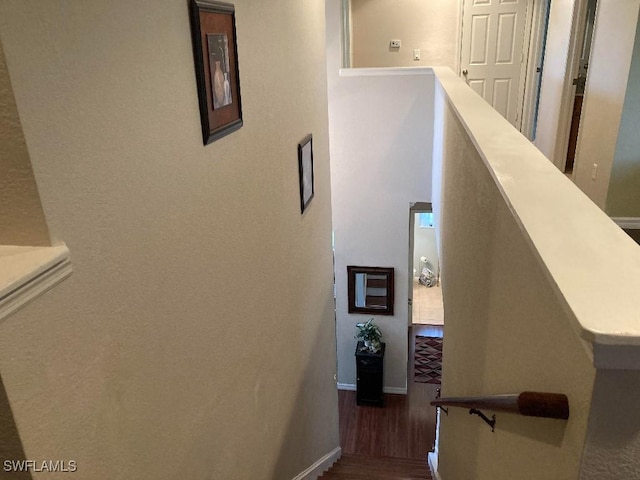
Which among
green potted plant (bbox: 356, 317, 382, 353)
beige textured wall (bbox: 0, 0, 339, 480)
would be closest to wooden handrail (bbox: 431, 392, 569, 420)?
beige textured wall (bbox: 0, 0, 339, 480)

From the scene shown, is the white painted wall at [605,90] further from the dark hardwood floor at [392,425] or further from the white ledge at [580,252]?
the dark hardwood floor at [392,425]

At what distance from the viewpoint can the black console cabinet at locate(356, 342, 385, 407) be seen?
6.35 meters

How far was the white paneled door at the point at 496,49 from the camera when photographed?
6555 millimetres

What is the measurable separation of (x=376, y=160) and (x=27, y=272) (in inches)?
198

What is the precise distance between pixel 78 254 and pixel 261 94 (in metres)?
1.43

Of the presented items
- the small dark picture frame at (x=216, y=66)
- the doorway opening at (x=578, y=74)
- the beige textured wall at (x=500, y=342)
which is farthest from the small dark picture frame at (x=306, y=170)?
the doorway opening at (x=578, y=74)

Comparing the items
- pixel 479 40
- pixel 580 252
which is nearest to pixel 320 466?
pixel 580 252

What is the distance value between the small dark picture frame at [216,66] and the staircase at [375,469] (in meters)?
3.05

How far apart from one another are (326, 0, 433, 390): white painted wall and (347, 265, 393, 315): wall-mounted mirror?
87 millimetres

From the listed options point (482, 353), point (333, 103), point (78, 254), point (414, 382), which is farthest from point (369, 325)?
point (78, 254)

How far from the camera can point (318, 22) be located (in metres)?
3.50

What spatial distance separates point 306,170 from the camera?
326cm

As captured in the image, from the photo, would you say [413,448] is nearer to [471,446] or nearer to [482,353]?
[471,446]

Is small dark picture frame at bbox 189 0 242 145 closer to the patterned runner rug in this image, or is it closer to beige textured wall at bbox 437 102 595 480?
beige textured wall at bbox 437 102 595 480
